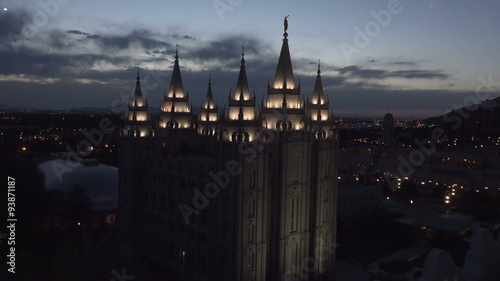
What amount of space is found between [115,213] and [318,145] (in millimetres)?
24720

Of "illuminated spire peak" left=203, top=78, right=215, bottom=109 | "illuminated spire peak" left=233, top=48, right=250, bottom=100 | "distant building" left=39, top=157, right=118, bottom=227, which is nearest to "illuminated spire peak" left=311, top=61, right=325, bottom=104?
"illuminated spire peak" left=233, top=48, right=250, bottom=100

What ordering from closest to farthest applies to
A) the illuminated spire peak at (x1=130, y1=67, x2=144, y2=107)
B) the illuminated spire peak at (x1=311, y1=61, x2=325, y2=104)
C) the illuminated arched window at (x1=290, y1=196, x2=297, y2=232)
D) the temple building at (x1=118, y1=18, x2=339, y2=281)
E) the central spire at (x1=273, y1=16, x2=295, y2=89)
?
the temple building at (x1=118, y1=18, x2=339, y2=281) → the illuminated arched window at (x1=290, y1=196, x2=297, y2=232) → the central spire at (x1=273, y1=16, x2=295, y2=89) → the illuminated spire peak at (x1=311, y1=61, x2=325, y2=104) → the illuminated spire peak at (x1=130, y1=67, x2=144, y2=107)

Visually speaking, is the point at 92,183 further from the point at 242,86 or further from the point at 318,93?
the point at 318,93

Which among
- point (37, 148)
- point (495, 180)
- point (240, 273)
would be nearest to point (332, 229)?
point (240, 273)

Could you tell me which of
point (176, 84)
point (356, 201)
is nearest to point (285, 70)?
point (176, 84)

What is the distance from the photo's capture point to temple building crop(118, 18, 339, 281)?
29.4 m

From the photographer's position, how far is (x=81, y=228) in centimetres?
3803

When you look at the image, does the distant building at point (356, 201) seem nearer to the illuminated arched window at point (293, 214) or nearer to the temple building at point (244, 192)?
the temple building at point (244, 192)

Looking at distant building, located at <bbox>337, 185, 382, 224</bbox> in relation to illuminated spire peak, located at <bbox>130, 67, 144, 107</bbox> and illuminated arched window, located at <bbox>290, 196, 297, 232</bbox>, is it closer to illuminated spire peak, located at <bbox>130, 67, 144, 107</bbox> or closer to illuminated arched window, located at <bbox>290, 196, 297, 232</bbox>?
illuminated arched window, located at <bbox>290, 196, 297, 232</bbox>

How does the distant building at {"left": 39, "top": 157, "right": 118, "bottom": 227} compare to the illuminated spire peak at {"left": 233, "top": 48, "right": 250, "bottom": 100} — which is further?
the distant building at {"left": 39, "top": 157, "right": 118, "bottom": 227}

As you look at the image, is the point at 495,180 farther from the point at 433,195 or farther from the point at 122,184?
the point at 122,184

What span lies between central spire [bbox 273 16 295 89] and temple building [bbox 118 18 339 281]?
87 mm

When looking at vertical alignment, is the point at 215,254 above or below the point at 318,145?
below

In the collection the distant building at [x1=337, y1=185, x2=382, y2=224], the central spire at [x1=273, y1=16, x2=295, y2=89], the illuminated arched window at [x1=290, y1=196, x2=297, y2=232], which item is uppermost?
the central spire at [x1=273, y1=16, x2=295, y2=89]
